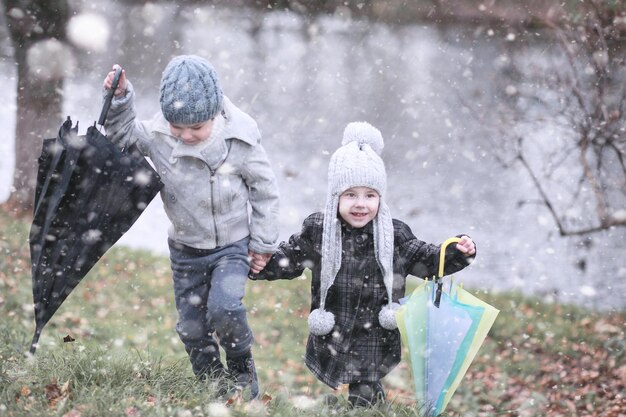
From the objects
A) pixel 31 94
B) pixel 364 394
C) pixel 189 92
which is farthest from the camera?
pixel 31 94

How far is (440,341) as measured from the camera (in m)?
3.72

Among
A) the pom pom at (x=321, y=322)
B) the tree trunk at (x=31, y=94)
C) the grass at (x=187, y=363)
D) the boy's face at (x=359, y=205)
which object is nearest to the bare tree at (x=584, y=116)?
the grass at (x=187, y=363)

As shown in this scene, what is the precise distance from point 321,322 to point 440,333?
622mm

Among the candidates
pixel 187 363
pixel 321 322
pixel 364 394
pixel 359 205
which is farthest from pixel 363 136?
pixel 187 363

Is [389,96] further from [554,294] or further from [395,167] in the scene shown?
[554,294]

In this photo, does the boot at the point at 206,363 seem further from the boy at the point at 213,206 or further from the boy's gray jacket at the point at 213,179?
the boy's gray jacket at the point at 213,179

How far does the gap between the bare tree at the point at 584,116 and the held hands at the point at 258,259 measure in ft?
13.1

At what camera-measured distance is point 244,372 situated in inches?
164

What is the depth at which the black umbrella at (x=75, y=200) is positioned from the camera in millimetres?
3688

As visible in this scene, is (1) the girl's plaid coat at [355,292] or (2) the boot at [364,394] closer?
(1) the girl's plaid coat at [355,292]

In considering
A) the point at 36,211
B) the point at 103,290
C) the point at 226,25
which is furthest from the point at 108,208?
the point at 226,25

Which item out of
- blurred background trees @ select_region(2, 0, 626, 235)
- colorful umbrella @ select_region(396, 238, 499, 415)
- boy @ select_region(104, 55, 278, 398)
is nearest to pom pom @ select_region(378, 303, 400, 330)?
colorful umbrella @ select_region(396, 238, 499, 415)

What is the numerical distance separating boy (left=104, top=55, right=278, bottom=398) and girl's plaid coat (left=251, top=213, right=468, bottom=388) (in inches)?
6.9

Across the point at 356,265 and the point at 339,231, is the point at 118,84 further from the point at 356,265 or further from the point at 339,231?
the point at 356,265
